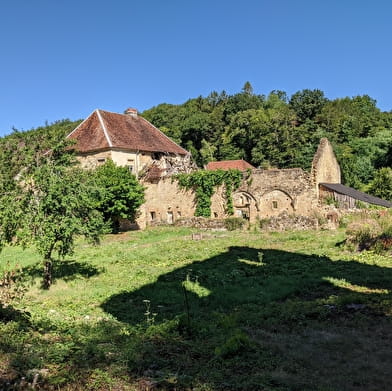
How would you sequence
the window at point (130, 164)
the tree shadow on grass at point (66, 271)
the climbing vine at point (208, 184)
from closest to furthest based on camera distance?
1. the tree shadow on grass at point (66, 271)
2. the climbing vine at point (208, 184)
3. the window at point (130, 164)

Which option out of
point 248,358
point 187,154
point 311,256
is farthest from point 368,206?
point 248,358

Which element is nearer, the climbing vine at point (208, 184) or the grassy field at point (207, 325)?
the grassy field at point (207, 325)

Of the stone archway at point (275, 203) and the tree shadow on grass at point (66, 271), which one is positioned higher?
the stone archway at point (275, 203)

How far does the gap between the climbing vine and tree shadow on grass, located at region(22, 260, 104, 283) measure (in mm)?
13322

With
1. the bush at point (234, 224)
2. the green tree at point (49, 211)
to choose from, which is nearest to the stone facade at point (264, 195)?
the bush at point (234, 224)

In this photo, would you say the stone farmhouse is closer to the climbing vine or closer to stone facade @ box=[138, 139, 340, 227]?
stone facade @ box=[138, 139, 340, 227]

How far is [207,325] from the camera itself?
23.9 feet

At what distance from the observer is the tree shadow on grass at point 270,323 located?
16.8 ft

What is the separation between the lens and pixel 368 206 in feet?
80.0

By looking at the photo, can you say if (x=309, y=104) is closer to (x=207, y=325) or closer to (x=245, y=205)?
(x=245, y=205)

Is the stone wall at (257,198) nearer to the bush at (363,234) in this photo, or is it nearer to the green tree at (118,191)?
the green tree at (118,191)

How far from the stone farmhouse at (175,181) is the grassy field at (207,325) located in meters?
Answer: 10.2

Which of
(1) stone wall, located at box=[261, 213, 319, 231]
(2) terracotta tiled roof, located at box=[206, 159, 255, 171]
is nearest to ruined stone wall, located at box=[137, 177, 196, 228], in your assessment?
(1) stone wall, located at box=[261, 213, 319, 231]

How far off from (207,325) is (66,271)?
855cm
